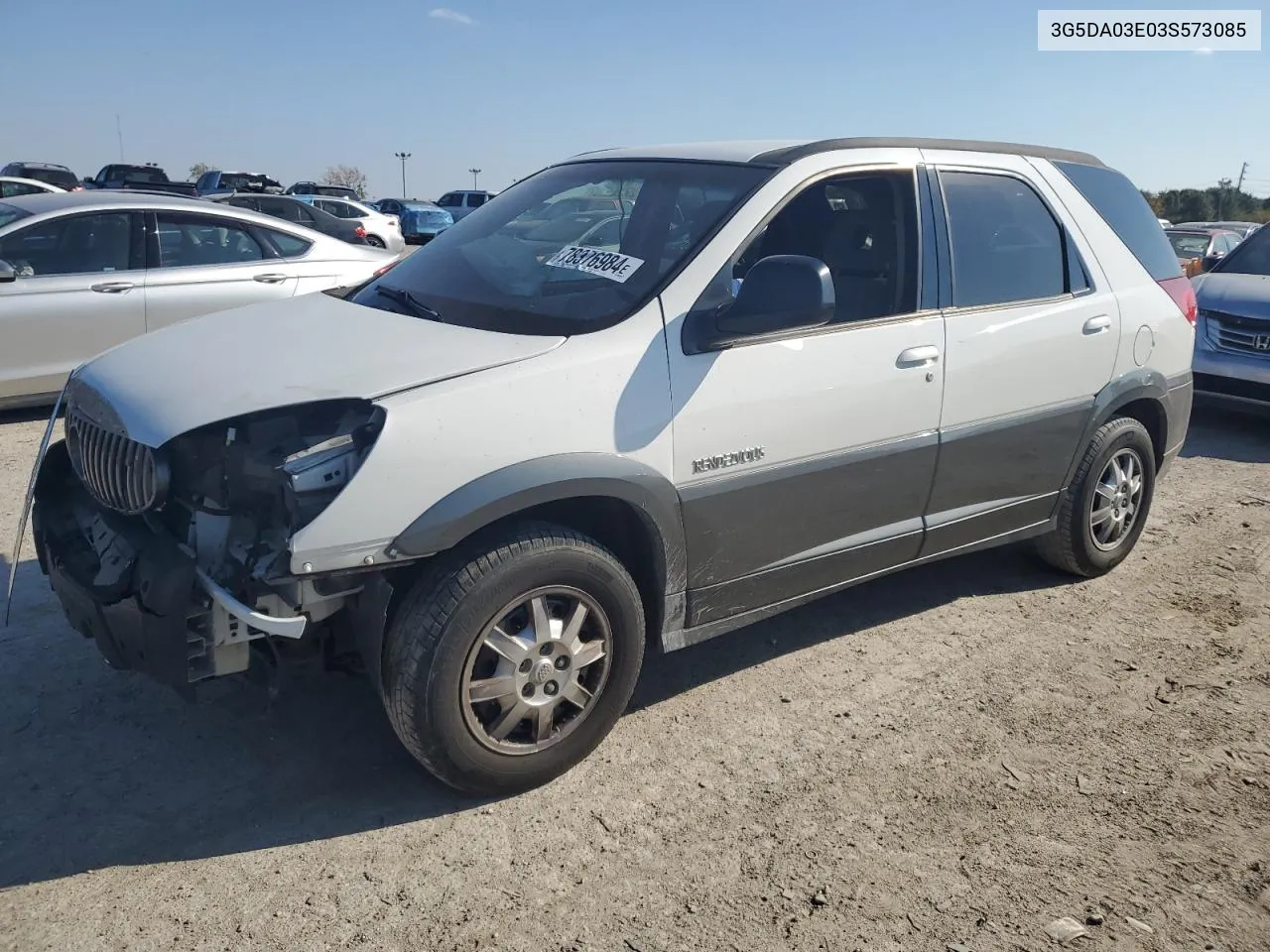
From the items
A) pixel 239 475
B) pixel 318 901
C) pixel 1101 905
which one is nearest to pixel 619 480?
pixel 239 475

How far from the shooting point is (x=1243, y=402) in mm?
8258

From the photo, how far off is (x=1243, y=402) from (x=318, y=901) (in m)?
8.03

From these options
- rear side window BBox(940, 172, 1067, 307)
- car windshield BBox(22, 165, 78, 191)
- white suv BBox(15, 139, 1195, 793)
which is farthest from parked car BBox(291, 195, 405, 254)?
white suv BBox(15, 139, 1195, 793)

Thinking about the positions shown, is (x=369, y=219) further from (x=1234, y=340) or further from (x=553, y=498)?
(x=553, y=498)

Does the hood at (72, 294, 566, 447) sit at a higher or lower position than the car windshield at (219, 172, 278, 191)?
lower

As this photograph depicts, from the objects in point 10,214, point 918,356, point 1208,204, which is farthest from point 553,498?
point 1208,204

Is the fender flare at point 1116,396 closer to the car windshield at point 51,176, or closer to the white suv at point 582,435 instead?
the white suv at point 582,435

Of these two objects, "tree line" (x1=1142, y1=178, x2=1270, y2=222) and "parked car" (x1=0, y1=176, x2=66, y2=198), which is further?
"tree line" (x1=1142, y1=178, x2=1270, y2=222)

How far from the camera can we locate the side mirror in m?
3.34

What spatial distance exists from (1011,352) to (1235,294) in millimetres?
5472

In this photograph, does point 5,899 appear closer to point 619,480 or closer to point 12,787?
point 12,787

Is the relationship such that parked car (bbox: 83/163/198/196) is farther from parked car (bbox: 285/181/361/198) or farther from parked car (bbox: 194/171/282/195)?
parked car (bbox: 285/181/361/198)

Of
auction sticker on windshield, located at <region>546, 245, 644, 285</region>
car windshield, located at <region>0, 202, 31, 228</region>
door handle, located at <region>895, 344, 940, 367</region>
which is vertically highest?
car windshield, located at <region>0, 202, 31, 228</region>

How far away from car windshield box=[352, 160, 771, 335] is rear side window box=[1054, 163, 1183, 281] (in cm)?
203
